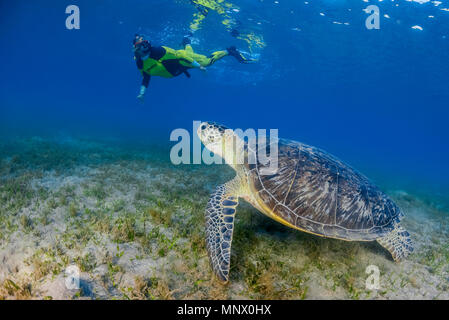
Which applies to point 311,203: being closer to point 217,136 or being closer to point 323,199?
point 323,199

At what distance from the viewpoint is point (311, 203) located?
120 inches

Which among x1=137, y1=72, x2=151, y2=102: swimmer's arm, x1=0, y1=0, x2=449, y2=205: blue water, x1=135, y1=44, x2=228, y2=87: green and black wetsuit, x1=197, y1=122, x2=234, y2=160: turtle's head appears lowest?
x1=197, y1=122, x2=234, y2=160: turtle's head

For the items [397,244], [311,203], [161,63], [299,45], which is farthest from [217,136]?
[299,45]

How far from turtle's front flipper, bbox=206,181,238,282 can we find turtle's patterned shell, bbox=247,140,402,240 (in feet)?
1.57

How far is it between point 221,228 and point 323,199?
1.63m

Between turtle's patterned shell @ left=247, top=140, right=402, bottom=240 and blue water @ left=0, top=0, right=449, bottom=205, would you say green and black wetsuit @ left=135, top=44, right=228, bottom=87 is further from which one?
turtle's patterned shell @ left=247, top=140, right=402, bottom=240

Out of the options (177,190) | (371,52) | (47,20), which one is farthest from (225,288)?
(47,20)

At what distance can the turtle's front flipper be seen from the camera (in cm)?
246

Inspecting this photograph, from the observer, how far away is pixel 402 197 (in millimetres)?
9062

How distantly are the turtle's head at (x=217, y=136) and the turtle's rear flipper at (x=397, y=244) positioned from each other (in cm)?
320

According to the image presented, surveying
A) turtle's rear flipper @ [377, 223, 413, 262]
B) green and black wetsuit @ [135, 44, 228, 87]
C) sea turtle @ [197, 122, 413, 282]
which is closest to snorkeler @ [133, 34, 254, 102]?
green and black wetsuit @ [135, 44, 228, 87]

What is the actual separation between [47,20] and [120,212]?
42143mm

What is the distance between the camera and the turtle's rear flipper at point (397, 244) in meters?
3.33
